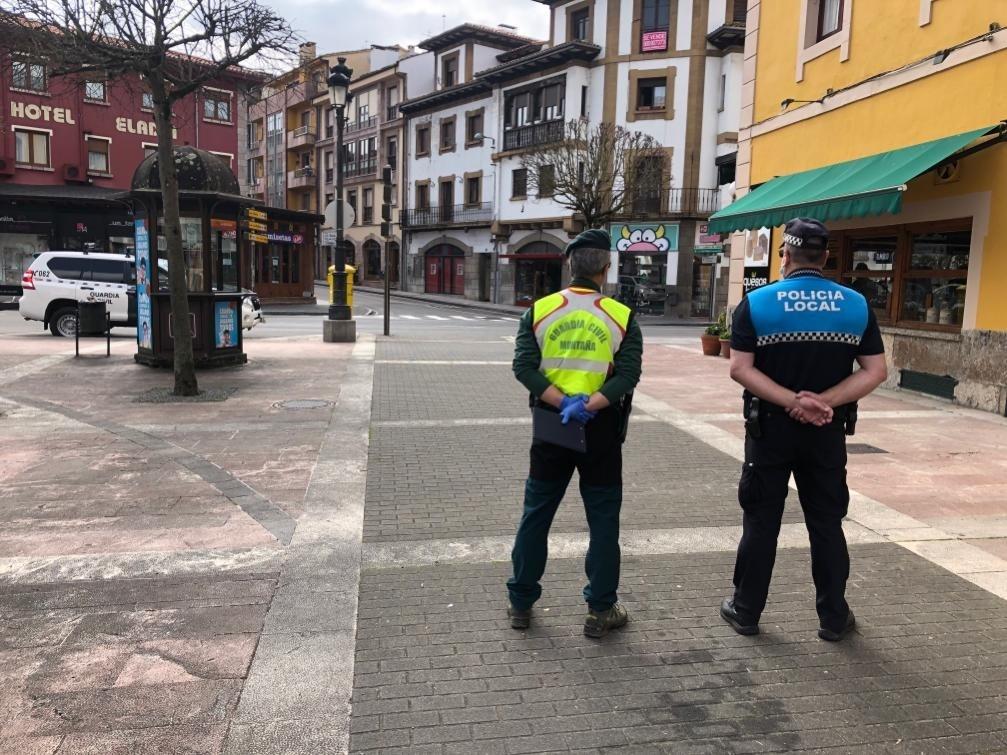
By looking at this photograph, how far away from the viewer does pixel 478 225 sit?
40938mm

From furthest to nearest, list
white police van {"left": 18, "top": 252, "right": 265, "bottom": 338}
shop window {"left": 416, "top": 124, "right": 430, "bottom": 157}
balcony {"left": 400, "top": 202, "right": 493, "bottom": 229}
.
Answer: shop window {"left": 416, "top": 124, "right": 430, "bottom": 157}
balcony {"left": 400, "top": 202, "right": 493, "bottom": 229}
white police van {"left": 18, "top": 252, "right": 265, "bottom": 338}

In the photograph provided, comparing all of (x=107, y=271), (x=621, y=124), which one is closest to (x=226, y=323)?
(x=107, y=271)

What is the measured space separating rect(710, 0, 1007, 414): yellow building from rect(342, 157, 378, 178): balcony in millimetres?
38015

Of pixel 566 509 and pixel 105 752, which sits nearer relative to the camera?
pixel 105 752

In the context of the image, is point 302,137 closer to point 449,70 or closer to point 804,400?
point 449,70

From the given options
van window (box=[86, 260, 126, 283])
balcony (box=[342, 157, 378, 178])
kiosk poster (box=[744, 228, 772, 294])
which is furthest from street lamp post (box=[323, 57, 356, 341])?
balcony (box=[342, 157, 378, 178])

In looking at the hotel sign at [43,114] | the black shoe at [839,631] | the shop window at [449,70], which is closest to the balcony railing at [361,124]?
the shop window at [449,70]

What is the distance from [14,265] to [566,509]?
32771mm

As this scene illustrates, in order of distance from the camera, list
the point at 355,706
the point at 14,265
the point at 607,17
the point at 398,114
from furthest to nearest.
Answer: the point at 398,114 → the point at 607,17 → the point at 14,265 → the point at 355,706

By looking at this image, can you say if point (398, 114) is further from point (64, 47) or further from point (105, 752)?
point (105, 752)

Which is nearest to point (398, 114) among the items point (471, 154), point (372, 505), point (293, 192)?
point (471, 154)

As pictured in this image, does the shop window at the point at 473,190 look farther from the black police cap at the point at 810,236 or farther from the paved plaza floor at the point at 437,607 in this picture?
the black police cap at the point at 810,236

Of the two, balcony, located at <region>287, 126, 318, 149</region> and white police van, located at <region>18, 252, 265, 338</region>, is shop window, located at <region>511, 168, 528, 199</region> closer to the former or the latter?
white police van, located at <region>18, 252, 265, 338</region>

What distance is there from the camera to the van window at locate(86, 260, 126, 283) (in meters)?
17.2
